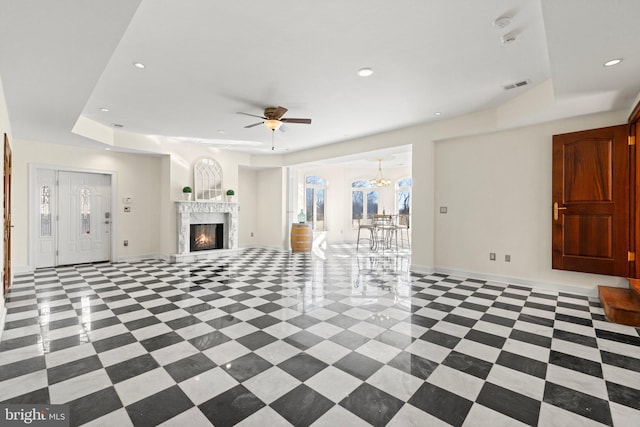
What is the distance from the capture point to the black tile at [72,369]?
2.08 metres

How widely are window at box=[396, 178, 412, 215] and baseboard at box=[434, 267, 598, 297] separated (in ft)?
18.2

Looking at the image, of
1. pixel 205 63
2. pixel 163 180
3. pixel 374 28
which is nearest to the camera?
pixel 374 28

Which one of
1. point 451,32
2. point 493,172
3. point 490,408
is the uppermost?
point 451,32

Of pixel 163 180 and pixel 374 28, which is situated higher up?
pixel 374 28

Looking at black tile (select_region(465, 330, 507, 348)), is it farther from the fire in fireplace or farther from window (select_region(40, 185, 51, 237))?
→ window (select_region(40, 185, 51, 237))

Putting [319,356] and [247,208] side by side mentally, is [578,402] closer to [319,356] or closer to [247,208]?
[319,356]

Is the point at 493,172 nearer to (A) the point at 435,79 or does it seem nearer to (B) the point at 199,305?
(A) the point at 435,79

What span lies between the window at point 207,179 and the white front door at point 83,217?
186cm

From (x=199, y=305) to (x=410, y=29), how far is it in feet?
12.1

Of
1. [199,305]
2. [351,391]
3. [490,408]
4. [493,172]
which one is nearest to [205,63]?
[199,305]

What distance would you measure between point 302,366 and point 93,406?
4.28ft

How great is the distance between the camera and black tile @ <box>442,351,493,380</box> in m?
2.16

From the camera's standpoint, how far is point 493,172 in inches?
197

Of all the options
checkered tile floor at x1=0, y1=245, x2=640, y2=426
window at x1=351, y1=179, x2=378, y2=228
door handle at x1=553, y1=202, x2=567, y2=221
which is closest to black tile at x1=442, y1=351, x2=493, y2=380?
checkered tile floor at x1=0, y1=245, x2=640, y2=426
